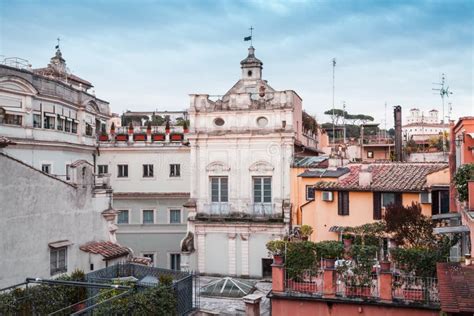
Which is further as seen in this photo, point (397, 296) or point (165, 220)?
point (165, 220)

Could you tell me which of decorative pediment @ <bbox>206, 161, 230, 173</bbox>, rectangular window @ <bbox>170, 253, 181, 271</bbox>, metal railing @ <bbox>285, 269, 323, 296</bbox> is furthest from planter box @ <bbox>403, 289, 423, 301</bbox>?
rectangular window @ <bbox>170, 253, 181, 271</bbox>

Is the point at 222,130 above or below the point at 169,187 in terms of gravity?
above

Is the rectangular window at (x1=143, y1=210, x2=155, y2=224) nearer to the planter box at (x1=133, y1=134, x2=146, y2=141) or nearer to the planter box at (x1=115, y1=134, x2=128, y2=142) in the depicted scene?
the planter box at (x1=133, y1=134, x2=146, y2=141)

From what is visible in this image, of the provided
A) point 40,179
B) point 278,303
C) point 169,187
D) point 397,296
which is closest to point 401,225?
point 397,296

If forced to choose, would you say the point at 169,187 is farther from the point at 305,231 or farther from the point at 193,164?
the point at 305,231

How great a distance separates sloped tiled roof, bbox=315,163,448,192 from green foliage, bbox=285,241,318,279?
698cm

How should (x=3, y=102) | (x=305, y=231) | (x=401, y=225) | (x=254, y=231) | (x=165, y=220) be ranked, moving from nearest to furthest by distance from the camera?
1. (x=401, y=225)
2. (x=305, y=231)
3. (x=3, y=102)
4. (x=254, y=231)
5. (x=165, y=220)

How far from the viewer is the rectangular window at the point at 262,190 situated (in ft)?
103

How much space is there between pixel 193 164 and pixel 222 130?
2.73m

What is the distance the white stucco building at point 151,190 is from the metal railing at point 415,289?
2187 cm

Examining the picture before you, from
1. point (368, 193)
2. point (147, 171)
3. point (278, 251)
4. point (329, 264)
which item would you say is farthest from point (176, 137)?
point (329, 264)

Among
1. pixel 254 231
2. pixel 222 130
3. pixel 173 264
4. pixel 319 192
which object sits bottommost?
pixel 173 264

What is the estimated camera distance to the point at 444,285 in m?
10.7

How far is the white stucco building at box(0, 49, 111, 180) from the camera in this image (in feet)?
95.0
